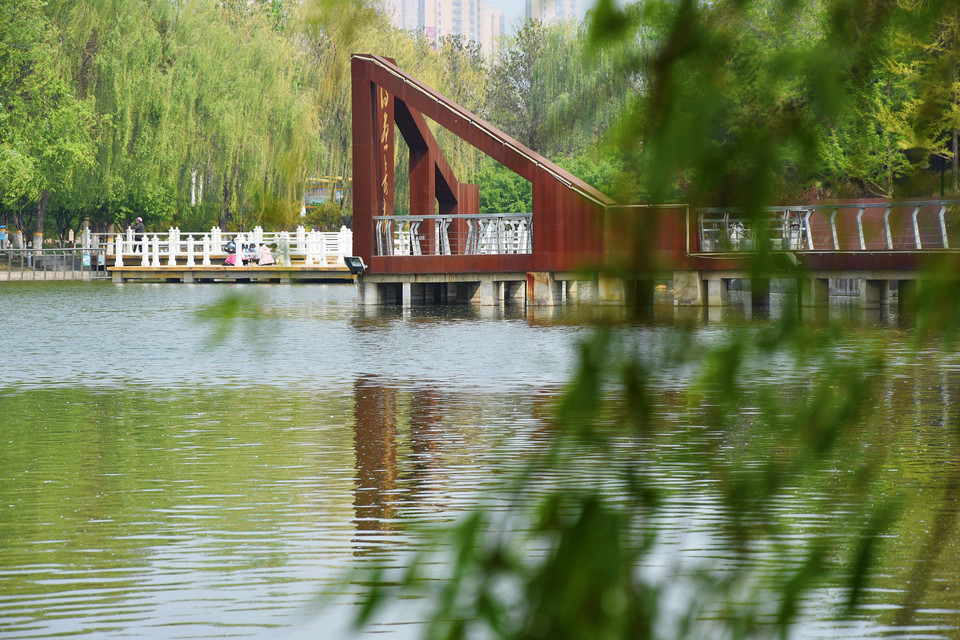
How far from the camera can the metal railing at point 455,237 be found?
2734cm

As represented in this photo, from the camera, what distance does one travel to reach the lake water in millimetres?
2220

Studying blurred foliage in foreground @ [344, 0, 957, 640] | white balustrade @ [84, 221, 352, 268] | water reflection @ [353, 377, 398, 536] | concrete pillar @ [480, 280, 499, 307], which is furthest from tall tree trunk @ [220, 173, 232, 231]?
blurred foliage in foreground @ [344, 0, 957, 640]

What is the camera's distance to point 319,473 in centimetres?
773

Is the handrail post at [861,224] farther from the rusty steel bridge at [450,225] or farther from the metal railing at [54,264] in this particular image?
the metal railing at [54,264]

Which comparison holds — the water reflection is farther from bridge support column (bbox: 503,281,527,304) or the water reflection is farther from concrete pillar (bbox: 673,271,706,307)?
bridge support column (bbox: 503,281,527,304)

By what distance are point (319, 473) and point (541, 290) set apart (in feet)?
62.9

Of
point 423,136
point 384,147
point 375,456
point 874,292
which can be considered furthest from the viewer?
point 423,136

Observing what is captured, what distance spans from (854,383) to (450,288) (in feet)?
102

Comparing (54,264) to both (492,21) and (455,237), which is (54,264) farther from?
(492,21)

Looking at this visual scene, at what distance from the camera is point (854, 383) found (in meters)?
1.63

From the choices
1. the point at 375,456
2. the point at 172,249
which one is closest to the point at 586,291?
the point at 375,456

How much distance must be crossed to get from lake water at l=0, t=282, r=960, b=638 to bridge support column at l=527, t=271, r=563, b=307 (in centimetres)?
1072

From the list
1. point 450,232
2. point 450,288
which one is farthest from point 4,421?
point 450,288

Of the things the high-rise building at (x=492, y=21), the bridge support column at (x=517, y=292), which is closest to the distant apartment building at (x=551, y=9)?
the high-rise building at (x=492, y=21)
